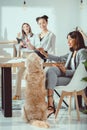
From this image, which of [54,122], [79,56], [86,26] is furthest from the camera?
[86,26]

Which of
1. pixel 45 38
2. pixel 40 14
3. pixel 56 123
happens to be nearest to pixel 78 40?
pixel 45 38

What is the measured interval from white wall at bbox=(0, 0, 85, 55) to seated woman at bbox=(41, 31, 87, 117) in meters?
0.50

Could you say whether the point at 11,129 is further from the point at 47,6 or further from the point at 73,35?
the point at 47,6

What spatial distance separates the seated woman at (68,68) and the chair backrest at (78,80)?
263 millimetres

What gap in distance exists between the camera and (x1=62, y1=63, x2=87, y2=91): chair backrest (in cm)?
470

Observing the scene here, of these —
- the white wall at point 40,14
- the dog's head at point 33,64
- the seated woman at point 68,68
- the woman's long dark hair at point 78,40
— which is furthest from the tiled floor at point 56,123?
the white wall at point 40,14

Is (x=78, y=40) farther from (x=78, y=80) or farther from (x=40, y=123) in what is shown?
(x=40, y=123)

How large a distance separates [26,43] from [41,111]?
161 cm

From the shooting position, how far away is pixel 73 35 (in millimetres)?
5336

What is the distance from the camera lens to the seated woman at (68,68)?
16.2 feet

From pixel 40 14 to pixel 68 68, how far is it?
3.74 feet

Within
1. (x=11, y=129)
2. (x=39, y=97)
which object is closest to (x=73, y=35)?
(x=39, y=97)

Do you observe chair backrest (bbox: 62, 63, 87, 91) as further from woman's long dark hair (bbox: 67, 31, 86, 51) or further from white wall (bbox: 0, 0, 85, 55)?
white wall (bbox: 0, 0, 85, 55)

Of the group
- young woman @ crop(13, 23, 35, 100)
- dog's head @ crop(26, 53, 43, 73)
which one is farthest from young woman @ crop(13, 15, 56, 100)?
dog's head @ crop(26, 53, 43, 73)
